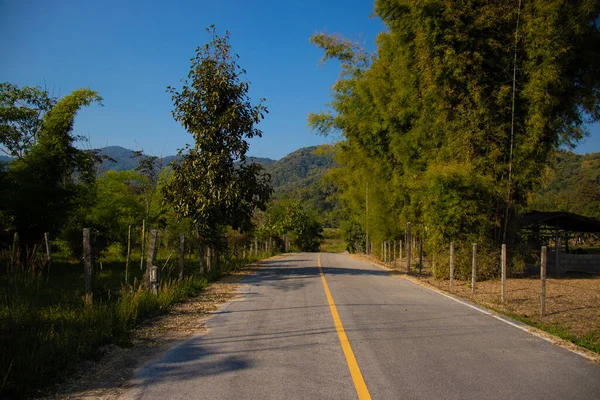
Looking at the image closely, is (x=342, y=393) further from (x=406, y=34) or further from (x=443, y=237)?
(x=406, y=34)

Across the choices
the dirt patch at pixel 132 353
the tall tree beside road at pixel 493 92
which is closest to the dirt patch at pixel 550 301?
the tall tree beside road at pixel 493 92

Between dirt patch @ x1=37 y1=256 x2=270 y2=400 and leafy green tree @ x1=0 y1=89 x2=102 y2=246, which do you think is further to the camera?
leafy green tree @ x1=0 y1=89 x2=102 y2=246

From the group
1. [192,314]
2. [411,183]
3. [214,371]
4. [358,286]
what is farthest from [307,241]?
[214,371]

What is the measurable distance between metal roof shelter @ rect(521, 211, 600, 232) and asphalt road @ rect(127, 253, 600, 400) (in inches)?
553

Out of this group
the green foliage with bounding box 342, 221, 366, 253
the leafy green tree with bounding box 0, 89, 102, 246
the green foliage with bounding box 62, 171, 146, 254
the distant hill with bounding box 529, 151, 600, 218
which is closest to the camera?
the leafy green tree with bounding box 0, 89, 102, 246

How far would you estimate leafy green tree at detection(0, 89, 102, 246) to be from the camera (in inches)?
589

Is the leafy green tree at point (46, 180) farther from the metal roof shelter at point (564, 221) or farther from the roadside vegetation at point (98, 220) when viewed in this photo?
the metal roof shelter at point (564, 221)

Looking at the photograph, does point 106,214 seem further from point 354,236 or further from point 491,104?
point 354,236

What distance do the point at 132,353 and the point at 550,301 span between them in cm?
945

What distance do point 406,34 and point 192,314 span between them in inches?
490

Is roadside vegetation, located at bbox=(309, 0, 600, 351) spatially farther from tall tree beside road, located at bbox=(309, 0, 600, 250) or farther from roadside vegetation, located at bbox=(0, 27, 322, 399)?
roadside vegetation, located at bbox=(0, 27, 322, 399)

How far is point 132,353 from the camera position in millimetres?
5910

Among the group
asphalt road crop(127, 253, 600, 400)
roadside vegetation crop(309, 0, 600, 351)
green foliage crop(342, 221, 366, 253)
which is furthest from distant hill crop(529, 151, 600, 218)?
green foliage crop(342, 221, 366, 253)

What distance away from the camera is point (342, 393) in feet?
14.4
